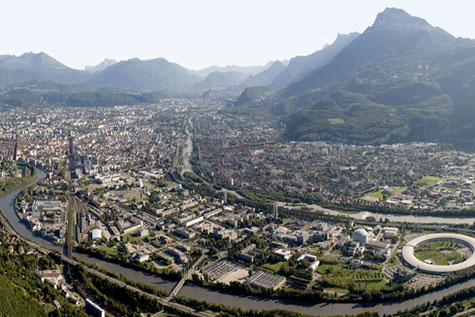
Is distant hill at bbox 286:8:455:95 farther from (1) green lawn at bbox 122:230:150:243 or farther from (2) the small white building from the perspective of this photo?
(2) the small white building

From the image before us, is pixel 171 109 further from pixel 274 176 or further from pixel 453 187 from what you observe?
pixel 453 187

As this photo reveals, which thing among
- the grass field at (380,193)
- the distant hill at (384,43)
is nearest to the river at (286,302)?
the grass field at (380,193)

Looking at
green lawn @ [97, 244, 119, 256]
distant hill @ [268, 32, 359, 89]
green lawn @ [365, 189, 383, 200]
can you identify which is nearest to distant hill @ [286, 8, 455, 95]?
distant hill @ [268, 32, 359, 89]

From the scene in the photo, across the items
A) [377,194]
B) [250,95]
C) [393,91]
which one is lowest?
[377,194]

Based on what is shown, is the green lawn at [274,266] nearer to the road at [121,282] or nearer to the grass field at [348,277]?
the grass field at [348,277]

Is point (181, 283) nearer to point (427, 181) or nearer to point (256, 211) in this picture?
point (256, 211)

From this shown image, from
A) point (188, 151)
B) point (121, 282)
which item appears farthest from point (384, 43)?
point (121, 282)

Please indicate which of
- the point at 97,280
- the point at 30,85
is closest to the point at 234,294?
the point at 97,280

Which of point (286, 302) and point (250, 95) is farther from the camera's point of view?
point (250, 95)
